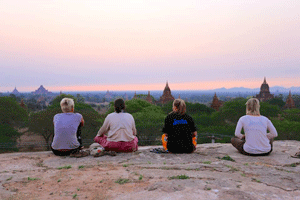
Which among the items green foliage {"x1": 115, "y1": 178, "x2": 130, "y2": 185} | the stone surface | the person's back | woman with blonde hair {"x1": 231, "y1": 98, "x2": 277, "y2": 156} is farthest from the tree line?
green foliage {"x1": 115, "y1": 178, "x2": 130, "y2": 185}

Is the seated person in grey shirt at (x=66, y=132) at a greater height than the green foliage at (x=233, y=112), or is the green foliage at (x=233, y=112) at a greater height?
the seated person in grey shirt at (x=66, y=132)

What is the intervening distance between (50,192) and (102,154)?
2133mm

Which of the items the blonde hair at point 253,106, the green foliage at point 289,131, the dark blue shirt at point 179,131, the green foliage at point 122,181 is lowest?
the green foliage at point 289,131

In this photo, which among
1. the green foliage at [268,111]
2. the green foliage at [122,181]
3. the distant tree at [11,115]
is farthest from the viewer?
the green foliage at [268,111]

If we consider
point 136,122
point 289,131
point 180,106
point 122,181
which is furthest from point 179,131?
point 289,131

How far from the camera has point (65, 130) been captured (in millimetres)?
5402

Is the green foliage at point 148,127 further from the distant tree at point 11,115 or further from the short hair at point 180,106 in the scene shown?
the short hair at point 180,106

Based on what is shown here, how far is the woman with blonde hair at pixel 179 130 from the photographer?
18.2 ft

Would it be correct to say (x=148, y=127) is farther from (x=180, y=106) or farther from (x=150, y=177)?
(x=150, y=177)

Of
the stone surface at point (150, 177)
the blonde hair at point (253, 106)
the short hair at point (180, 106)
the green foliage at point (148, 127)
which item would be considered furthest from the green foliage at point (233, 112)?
the short hair at point (180, 106)

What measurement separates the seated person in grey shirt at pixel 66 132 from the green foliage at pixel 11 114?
70.2ft

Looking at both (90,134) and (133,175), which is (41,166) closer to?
(133,175)

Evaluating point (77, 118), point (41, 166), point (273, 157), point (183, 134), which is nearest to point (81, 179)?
point (41, 166)

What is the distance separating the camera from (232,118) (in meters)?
29.9
